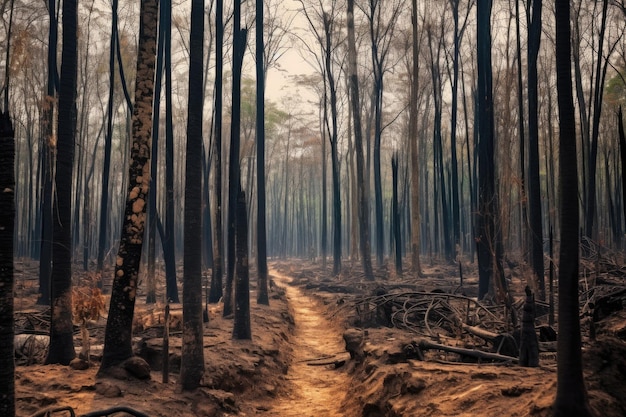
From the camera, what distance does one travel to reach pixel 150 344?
707 centimetres

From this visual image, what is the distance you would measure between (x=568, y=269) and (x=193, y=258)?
4.66 m

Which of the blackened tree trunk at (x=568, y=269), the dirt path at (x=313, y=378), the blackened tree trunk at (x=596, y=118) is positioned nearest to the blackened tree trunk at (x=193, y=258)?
the dirt path at (x=313, y=378)

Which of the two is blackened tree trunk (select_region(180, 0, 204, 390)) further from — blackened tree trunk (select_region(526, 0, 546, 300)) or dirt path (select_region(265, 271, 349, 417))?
blackened tree trunk (select_region(526, 0, 546, 300))

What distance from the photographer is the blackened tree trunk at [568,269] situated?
3.30m

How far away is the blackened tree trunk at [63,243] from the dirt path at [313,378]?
3.06m

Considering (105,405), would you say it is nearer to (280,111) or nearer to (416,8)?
(416,8)

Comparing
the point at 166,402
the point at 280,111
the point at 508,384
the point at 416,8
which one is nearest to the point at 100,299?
the point at 166,402

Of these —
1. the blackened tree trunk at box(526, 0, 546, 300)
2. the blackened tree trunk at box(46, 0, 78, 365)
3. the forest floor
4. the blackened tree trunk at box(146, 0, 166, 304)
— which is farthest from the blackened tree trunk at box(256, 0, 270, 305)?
the blackened tree trunk at box(526, 0, 546, 300)

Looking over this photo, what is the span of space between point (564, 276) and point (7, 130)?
13.6 feet

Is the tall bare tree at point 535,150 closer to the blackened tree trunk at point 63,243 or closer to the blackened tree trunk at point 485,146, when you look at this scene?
the blackened tree trunk at point 485,146

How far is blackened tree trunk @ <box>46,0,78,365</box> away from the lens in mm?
6012

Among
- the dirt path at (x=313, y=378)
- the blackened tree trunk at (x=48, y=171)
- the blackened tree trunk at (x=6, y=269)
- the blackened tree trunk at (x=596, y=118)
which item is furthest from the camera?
the blackened tree trunk at (x=596, y=118)

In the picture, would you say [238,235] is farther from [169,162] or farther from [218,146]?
[169,162]

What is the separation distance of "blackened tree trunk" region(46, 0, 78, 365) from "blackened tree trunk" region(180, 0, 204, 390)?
1606 mm
